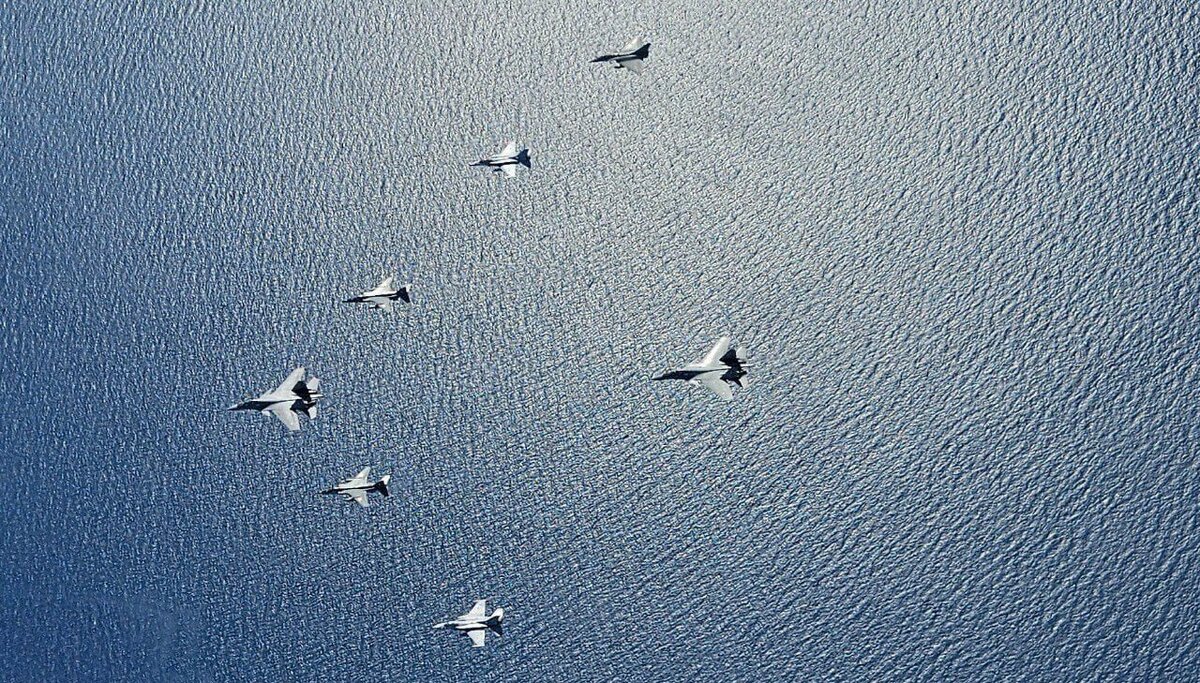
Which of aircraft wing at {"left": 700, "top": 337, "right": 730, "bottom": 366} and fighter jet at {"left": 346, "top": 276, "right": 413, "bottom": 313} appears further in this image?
fighter jet at {"left": 346, "top": 276, "right": 413, "bottom": 313}

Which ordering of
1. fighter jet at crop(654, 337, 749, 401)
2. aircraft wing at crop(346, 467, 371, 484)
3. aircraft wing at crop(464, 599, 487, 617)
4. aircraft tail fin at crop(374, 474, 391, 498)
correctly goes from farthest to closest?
aircraft wing at crop(346, 467, 371, 484) < aircraft tail fin at crop(374, 474, 391, 498) < aircraft wing at crop(464, 599, 487, 617) < fighter jet at crop(654, 337, 749, 401)

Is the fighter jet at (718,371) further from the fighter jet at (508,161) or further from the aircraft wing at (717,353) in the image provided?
the fighter jet at (508,161)

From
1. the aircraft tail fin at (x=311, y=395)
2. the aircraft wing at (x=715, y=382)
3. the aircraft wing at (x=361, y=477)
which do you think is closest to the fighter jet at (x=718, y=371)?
the aircraft wing at (x=715, y=382)

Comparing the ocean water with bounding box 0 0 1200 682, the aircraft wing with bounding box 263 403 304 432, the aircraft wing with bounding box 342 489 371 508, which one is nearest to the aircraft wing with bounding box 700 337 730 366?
the ocean water with bounding box 0 0 1200 682

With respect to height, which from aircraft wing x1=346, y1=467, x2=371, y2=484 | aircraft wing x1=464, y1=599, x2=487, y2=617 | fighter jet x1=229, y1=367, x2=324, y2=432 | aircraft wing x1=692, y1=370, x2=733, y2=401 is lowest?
aircraft wing x1=464, y1=599, x2=487, y2=617

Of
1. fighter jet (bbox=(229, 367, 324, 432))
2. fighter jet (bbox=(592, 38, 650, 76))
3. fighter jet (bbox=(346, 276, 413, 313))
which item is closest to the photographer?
fighter jet (bbox=(229, 367, 324, 432))

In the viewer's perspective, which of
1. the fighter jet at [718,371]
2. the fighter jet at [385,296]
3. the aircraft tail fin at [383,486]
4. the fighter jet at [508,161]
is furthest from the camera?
the fighter jet at [508,161]

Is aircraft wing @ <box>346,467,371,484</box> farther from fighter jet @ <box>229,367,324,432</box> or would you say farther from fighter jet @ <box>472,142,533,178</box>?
fighter jet @ <box>472,142,533,178</box>
